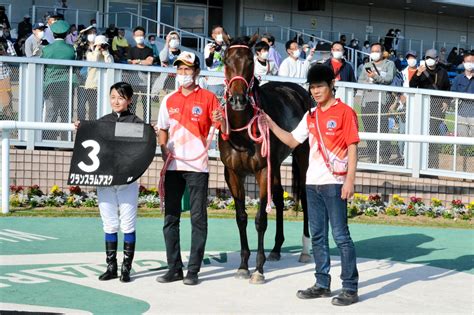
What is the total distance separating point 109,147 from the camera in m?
7.86

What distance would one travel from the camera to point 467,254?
32.5 feet

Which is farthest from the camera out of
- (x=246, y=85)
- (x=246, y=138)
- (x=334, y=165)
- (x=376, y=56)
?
(x=376, y=56)

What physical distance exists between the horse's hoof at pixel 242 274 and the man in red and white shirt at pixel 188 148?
0.40 m

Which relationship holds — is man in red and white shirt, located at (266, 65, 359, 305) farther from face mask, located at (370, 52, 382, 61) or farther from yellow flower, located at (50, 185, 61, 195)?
face mask, located at (370, 52, 382, 61)

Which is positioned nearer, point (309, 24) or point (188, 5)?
point (188, 5)

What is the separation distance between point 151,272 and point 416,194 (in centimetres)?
611

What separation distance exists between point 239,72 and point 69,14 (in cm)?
2502

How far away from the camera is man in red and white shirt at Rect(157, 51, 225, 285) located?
25.9 feet

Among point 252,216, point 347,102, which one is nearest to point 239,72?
point 252,216

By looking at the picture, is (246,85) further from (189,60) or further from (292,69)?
(292,69)

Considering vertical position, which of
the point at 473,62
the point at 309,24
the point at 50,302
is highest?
the point at 309,24

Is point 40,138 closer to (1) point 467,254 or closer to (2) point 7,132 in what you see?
(2) point 7,132

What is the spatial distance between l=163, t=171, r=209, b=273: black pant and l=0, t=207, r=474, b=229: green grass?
3909mm

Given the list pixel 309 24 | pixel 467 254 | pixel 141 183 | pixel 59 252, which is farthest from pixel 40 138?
pixel 309 24
